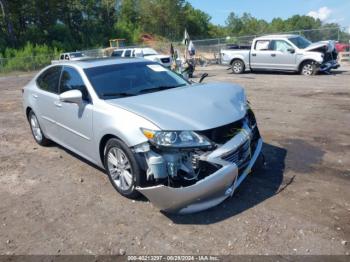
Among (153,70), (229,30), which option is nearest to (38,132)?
(153,70)

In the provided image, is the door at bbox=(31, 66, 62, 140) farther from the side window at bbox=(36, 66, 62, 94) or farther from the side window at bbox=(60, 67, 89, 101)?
the side window at bbox=(60, 67, 89, 101)

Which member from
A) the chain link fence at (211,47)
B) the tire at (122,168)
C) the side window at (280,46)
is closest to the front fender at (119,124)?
the tire at (122,168)

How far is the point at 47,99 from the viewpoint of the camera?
6230 millimetres

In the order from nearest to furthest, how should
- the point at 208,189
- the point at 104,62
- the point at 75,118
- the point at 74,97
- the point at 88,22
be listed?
the point at 208,189 < the point at 74,97 < the point at 75,118 < the point at 104,62 < the point at 88,22

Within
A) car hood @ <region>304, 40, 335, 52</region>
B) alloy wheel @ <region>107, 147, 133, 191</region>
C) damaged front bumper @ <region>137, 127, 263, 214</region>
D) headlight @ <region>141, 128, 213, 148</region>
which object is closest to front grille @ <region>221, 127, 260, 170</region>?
damaged front bumper @ <region>137, 127, 263, 214</region>

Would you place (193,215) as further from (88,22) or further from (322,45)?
(88,22)

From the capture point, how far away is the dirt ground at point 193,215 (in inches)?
146

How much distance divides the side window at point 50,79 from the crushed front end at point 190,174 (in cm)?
257

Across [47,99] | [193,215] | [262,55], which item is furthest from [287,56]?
[193,215]

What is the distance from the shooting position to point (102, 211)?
4.48 m

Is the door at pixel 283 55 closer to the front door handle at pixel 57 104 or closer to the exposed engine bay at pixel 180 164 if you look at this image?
the front door handle at pixel 57 104

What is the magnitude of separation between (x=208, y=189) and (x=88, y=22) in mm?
67333

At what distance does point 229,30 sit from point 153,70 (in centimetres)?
10498

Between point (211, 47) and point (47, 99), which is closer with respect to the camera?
point (47, 99)
